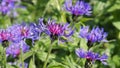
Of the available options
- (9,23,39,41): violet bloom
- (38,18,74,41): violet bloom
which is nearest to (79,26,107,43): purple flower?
(38,18,74,41): violet bloom

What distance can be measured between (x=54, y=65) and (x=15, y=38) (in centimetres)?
28

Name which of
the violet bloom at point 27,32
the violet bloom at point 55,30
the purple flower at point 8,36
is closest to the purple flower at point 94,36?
the violet bloom at point 55,30

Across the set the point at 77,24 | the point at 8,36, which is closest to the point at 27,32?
the point at 8,36

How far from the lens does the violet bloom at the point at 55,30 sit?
6.75ft

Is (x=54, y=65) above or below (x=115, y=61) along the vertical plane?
above

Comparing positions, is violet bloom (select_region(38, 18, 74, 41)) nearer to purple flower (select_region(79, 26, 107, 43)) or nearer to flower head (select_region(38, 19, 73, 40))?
flower head (select_region(38, 19, 73, 40))

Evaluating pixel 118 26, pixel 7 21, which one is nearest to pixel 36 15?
pixel 7 21

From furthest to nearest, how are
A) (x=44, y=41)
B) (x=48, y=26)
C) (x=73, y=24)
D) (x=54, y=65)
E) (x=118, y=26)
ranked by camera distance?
1. (x=118, y=26)
2. (x=44, y=41)
3. (x=73, y=24)
4. (x=54, y=65)
5. (x=48, y=26)

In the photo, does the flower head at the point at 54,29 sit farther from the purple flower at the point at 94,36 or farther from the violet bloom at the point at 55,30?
the purple flower at the point at 94,36

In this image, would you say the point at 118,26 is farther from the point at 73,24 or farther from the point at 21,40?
the point at 21,40

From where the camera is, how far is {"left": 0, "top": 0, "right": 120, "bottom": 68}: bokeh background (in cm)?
254

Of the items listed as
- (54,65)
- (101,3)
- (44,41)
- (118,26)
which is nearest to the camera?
(54,65)

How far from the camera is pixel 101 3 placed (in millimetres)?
3764

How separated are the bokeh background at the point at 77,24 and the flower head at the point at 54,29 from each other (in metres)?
0.21
